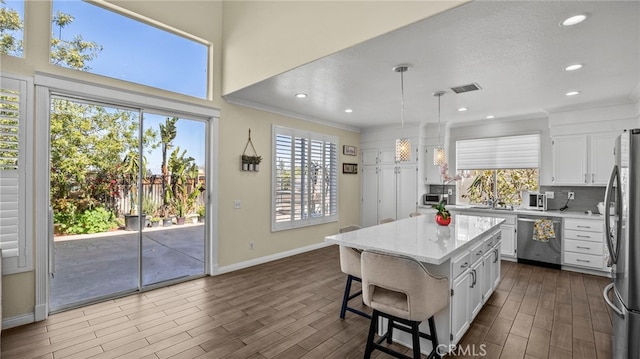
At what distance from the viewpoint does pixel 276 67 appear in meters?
3.40

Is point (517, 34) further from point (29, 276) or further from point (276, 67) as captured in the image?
point (29, 276)

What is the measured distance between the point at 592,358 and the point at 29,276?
16.7 ft

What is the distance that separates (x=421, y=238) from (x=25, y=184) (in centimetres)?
380

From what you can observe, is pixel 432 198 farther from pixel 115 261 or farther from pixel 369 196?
pixel 115 261

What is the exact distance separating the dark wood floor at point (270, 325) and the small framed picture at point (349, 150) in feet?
10.8

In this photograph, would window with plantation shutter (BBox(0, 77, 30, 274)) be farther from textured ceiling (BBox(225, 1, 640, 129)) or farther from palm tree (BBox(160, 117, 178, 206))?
textured ceiling (BBox(225, 1, 640, 129))

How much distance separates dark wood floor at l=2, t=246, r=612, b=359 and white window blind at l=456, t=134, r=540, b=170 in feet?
7.64

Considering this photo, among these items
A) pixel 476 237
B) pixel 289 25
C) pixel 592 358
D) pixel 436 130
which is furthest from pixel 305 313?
pixel 436 130

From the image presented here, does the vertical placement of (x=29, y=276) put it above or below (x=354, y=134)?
below

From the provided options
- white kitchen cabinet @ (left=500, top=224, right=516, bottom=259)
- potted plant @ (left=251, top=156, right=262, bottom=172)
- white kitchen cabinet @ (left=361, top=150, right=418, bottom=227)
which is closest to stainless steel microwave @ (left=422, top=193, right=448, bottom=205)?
white kitchen cabinet @ (left=361, top=150, right=418, bottom=227)

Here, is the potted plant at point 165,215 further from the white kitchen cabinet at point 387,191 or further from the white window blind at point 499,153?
the white window blind at point 499,153

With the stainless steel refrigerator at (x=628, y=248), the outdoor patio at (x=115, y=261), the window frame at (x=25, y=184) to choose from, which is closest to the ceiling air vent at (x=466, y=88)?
the stainless steel refrigerator at (x=628, y=248)

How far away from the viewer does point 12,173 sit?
2719mm

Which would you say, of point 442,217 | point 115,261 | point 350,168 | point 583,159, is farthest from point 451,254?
point 350,168
